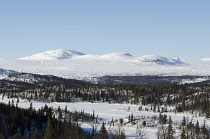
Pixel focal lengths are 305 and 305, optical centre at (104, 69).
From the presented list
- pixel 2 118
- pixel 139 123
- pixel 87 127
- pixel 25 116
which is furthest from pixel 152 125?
pixel 2 118

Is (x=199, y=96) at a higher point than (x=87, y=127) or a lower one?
higher

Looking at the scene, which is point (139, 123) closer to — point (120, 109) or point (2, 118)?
point (120, 109)

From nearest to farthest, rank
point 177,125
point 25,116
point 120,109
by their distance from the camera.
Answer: point 25,116
point 177,125
point 120,109

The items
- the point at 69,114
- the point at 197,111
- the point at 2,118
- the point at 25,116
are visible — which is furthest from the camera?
the point at 197,111

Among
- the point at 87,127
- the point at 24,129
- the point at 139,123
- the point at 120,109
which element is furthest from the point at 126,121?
the point at 24,129

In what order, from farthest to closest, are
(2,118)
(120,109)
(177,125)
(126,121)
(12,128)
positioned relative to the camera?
(120,109) → (126,121) → (177,125) → (2,118) → (12,128)

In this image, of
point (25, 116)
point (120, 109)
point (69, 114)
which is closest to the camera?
point (25, 116)

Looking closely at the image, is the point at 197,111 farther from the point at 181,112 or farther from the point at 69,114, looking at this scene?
the point at 69,114

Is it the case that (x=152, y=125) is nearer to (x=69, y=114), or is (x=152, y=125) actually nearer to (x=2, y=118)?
(x=69, y=114)

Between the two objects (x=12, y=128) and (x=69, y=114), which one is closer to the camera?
(x=12, y=128)

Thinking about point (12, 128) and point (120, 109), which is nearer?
point (12, 128)
